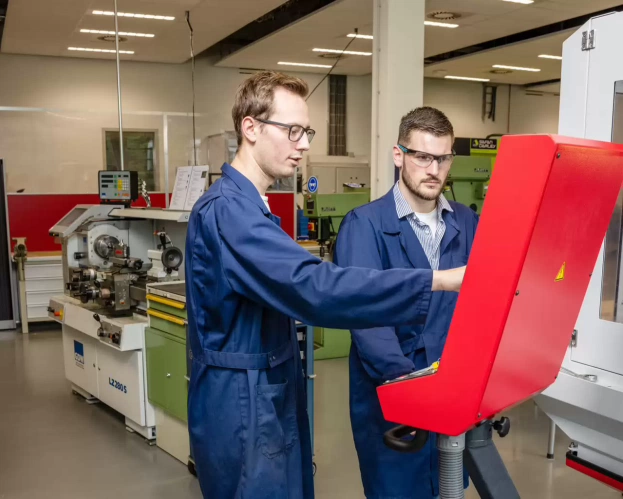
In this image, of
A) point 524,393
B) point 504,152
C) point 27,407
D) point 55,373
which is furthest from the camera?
point 55,373

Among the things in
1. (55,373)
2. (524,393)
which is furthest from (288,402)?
(55,373)

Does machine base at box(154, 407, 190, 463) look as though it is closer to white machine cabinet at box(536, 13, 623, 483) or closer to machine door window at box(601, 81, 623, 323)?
white machine cabinet at box(536, 13, 623, 483)

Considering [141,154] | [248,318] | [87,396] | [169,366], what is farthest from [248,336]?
[141,154]

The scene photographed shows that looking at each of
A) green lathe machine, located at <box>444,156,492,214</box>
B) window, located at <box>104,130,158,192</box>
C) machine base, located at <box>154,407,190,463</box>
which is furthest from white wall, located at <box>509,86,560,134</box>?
machine base, located at <box>154,407,190,463</box>

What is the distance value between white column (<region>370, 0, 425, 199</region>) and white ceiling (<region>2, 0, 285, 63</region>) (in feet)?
4.79

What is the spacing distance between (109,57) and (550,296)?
8.72 meters

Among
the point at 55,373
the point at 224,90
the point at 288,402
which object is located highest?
the point at 224,90

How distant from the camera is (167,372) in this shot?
11.2 feet

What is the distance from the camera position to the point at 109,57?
8.70m

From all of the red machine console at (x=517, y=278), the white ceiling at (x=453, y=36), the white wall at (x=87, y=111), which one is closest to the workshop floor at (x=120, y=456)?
the red machine console at (x=517, y=278)

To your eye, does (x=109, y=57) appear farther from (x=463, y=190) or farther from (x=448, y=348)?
(x=448, y=348)

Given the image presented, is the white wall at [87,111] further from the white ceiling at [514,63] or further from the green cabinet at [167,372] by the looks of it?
the green cabinet at [167,372]

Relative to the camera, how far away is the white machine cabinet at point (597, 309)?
160cm

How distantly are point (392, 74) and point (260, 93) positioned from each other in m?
3.80
